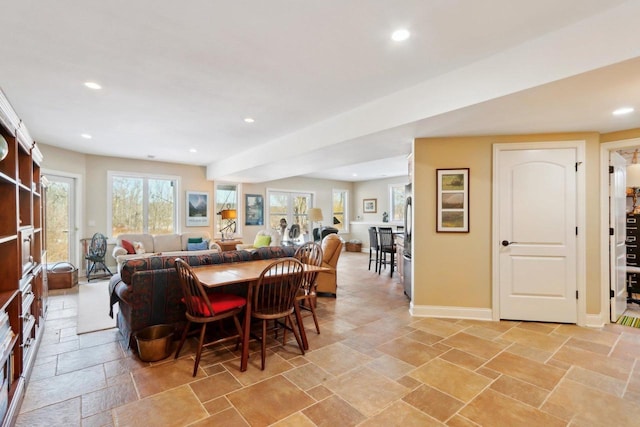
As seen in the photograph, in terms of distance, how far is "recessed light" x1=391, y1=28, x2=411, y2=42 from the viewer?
2158 millimetres

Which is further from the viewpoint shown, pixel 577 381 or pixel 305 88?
pixel 305 88

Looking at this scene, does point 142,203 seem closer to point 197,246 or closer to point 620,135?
point 197,246

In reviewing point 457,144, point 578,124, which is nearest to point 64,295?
point 457,144

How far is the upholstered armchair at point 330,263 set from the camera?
465 cm

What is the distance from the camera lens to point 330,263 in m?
4.67

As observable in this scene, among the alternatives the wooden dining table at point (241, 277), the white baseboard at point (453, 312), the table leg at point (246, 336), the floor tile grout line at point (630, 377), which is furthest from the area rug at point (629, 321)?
the table leg at point (246, 336)

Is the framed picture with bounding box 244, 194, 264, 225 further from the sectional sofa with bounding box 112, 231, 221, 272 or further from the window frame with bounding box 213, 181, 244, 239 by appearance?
the sectional sofa with bounding box 112, 231, 221, 272

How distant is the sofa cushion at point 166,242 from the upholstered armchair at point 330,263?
3.86 meters

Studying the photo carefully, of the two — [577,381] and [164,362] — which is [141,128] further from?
[577,381]

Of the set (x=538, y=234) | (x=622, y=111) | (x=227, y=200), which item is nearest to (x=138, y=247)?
(x=227, y=200)

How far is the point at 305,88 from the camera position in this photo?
124 inches

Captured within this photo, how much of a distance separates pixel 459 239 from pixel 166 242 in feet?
19.5

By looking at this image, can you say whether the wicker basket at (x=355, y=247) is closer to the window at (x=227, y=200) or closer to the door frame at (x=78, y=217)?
the window at (x=227, y=200)

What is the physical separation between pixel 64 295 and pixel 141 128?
292cm
